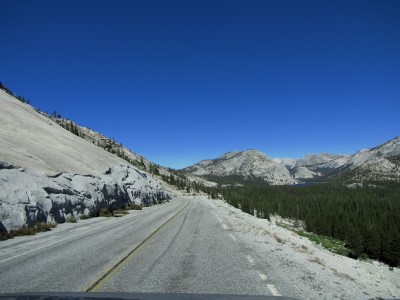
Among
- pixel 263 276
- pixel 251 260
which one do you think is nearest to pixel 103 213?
pixel 251 260

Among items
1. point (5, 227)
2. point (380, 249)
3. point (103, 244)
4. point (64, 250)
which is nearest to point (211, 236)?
point (103, 244)

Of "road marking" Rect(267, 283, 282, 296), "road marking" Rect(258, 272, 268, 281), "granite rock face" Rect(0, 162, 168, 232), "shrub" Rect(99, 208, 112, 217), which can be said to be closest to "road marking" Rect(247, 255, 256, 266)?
"road marking" Rect(258, 272, 268, 281)

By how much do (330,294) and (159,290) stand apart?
3.98 metres

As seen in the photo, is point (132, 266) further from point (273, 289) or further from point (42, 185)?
point (42, 185)

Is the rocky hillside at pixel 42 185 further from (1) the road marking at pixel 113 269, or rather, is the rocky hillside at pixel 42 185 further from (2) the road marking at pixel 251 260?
(2) the road marking at pixel 251 260

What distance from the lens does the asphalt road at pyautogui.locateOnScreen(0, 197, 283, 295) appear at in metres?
7.81

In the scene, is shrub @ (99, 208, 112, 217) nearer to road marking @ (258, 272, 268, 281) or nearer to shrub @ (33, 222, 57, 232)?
shrub @ (33, 222, 57, 232)

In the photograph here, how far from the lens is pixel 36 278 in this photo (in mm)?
8609

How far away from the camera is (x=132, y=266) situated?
10109mm

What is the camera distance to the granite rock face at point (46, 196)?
19.6m

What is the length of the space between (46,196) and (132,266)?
1714 centimetres

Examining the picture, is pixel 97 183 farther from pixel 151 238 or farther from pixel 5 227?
pixel 151 238

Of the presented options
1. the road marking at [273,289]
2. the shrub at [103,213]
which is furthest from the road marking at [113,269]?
the shrub at [103,213]

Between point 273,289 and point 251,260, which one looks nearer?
point 273,289
